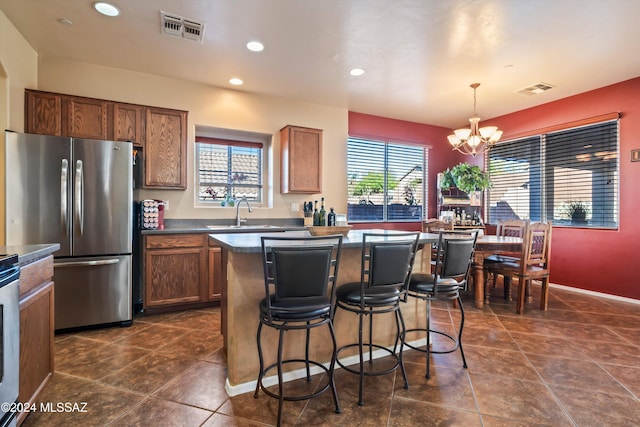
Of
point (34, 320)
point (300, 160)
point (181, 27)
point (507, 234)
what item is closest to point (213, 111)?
point (300, 160)

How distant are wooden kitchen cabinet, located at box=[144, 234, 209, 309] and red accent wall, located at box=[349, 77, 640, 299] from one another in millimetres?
3097

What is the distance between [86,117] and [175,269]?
1825 millimetres

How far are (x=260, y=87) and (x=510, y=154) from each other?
417 centimetres

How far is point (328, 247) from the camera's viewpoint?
64.5 inches

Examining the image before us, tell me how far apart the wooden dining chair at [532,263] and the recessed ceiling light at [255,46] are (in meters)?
3.35

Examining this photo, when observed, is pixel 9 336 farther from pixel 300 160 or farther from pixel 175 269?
pixel 300 160

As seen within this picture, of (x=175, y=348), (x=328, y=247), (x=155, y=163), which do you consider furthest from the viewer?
(x=155, y=163)

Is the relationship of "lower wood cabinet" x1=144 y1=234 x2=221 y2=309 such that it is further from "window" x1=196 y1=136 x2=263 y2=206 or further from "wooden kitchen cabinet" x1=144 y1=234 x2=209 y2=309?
"window" x1=196 y1=136 x2=263 y2=206

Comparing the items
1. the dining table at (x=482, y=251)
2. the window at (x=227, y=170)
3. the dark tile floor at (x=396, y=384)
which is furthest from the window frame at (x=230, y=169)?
the dining table at (x=482, y=251)

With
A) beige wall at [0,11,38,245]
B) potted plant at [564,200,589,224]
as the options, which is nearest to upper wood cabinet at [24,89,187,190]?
beige wall at [0,11,38,245]

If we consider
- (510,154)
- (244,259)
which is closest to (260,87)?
(244,259)

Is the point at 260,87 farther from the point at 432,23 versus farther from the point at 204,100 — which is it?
the point at 432,23

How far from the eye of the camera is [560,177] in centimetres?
463

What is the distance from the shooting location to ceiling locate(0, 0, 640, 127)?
2.55 m
